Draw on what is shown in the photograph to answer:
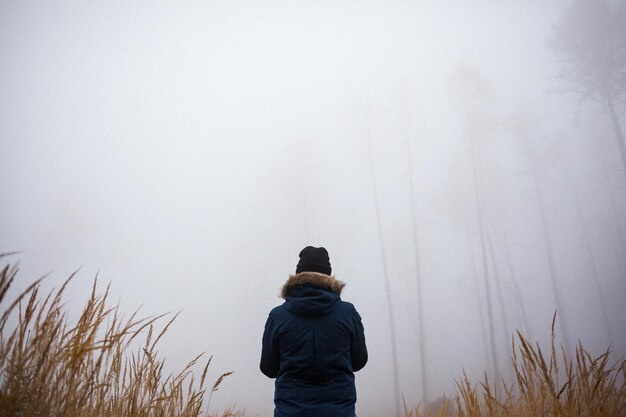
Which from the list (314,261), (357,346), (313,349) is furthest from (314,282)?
(357,346)

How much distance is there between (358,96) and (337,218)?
8670mm

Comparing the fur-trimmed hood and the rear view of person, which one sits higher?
the fur-trimmed hood

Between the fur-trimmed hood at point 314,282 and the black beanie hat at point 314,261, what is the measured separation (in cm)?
16

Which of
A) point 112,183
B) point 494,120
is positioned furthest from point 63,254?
point 112,183

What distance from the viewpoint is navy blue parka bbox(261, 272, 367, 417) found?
200cm

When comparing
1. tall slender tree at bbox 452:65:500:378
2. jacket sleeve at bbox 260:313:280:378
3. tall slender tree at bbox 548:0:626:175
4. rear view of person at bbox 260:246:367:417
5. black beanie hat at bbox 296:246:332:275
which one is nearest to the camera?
rear view of person at bbox 260:246:367:417

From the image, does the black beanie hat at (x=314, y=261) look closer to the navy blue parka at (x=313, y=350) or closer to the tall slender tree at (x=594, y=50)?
the navy blue parka at (x=313, y=350)

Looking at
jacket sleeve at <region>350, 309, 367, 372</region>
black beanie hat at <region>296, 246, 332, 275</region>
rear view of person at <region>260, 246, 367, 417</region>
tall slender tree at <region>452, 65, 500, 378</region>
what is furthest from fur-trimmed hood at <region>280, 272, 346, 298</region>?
tall slender tree at <region>452, 65, 500, 378</region>

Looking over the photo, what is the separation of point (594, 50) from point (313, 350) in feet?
65.9

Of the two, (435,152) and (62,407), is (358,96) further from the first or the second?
(435,152)

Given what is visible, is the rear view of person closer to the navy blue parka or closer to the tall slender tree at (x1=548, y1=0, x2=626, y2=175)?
the navy blue parka

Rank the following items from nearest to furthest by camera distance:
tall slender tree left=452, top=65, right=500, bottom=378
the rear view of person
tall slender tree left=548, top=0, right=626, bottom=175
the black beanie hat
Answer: the rear view of person < the black beanie hat < tall slender tree left=548, top=0, right=626, bottom=175 < tall slender tree left=452, top=65, right=500, bottom=378

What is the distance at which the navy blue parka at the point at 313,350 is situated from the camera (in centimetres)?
200

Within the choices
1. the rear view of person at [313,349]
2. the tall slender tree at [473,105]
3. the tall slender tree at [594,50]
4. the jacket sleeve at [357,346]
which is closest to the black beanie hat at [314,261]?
the rear view of person at [313,349]
